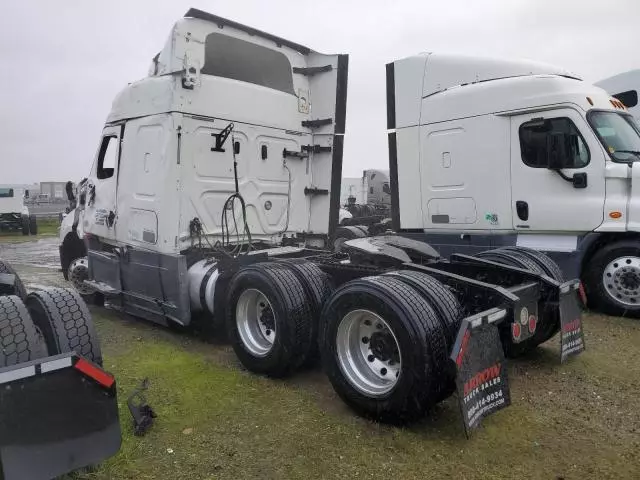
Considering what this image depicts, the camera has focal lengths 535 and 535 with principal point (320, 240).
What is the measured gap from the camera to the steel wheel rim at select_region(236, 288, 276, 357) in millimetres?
4801

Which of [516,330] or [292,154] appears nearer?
[516,330]

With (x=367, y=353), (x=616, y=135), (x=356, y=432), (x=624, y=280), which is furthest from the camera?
(x=616, y=135)

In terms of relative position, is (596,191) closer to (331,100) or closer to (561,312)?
(561,312)

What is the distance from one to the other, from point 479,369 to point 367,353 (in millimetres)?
830

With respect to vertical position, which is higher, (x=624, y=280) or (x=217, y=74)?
(x=217, y=74)

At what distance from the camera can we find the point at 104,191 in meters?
7.09

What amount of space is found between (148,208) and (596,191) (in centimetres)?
550

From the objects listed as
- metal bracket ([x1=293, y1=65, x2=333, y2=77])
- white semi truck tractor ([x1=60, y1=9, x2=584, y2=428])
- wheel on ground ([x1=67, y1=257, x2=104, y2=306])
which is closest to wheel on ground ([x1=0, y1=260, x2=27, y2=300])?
white semi truck tractor ([x1=60, y1=9, x2=584, y2=428])

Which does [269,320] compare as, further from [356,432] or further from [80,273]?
[80,273]

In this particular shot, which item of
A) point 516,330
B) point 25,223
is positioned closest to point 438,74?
point 516,330

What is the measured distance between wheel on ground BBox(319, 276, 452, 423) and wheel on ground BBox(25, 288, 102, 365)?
1598 millimetres

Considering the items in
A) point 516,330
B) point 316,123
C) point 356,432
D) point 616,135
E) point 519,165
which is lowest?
point 356,432

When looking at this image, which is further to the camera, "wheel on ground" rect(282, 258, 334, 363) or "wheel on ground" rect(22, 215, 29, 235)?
"wheel on ground" rect(22, 215, 29, 235)

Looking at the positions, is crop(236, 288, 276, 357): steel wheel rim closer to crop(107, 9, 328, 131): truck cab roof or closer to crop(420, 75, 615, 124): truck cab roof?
crop(107, 9, 328, 131): truck cab roof
